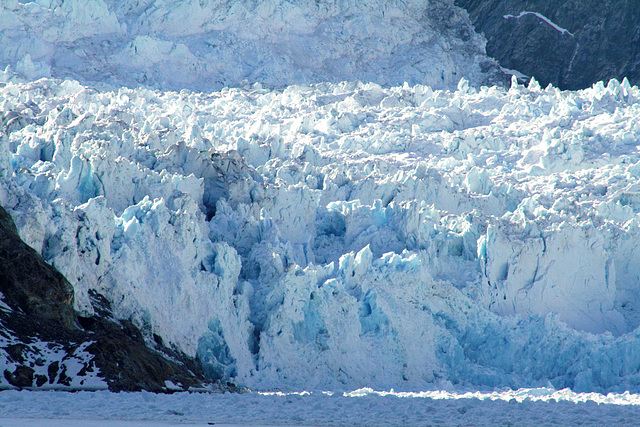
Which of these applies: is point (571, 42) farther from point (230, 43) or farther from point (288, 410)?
point (288, 410)

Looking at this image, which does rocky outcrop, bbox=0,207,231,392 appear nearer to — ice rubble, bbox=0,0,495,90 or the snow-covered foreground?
the snow-covered foreground

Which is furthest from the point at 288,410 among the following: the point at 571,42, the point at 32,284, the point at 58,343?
the point at 571,42

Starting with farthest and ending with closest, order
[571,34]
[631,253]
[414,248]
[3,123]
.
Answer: [571,34] < [3,123] < [631,253] < [414,248]

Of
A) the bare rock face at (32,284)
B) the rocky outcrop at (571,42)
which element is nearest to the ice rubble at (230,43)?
the rocky outcrop at (571,42)

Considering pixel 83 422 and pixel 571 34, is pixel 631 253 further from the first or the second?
pixel 571 34

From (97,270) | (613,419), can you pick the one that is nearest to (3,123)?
(97,270)

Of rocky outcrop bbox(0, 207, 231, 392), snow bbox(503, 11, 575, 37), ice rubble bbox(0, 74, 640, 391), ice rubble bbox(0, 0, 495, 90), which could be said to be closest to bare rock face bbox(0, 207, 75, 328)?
rocky outcrop bbox(0, 207, 231, 392)

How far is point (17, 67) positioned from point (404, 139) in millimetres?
15311

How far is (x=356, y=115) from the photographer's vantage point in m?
31.3

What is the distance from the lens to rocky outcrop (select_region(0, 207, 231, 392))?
1002 cm

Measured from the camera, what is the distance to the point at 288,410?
936 cm

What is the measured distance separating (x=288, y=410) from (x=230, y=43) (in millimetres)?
29978

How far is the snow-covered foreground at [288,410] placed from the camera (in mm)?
8617

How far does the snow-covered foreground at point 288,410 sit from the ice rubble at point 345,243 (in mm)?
4142
